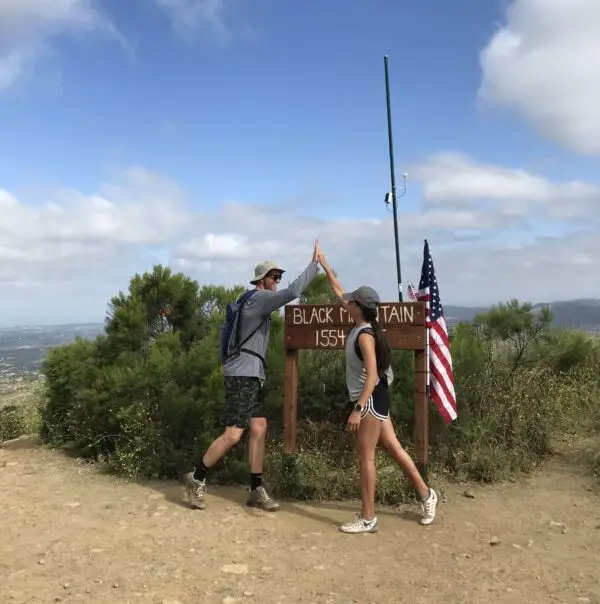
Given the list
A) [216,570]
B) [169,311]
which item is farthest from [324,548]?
[169,311]

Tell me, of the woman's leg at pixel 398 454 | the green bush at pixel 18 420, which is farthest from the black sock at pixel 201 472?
the green bush at pixel 18 420

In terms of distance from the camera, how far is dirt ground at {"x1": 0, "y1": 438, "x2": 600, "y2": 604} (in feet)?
12.4

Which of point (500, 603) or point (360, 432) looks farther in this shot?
point (360, 432)

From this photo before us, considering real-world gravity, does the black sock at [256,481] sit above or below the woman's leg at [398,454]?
below

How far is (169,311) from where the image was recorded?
758cm

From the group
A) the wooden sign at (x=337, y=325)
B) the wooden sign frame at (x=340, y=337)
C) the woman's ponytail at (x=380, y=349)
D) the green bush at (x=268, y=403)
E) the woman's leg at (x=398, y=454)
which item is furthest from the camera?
the green bush at (x=268, y=403)

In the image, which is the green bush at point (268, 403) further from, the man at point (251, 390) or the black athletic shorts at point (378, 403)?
the black athletic shorts at point (378, 403)

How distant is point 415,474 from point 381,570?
38.4 inches

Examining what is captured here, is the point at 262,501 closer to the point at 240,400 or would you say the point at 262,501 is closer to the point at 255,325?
the point at 240,400

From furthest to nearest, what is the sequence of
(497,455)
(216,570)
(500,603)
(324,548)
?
(497,455), (324,548), (216,570), (500,603)

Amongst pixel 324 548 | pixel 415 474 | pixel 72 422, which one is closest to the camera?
pixel 324 548

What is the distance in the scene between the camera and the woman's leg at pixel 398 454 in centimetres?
485

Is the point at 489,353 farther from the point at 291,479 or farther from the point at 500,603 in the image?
the point at 500,603

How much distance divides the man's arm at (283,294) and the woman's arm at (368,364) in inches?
27.0
